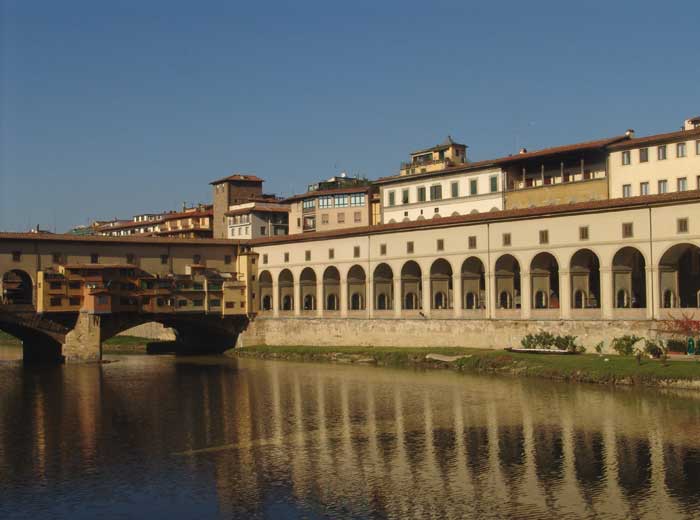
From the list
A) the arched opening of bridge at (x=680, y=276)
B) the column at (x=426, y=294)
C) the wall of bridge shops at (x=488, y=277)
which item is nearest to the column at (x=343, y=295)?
the wall of bridge shops at (x=488, y=277)

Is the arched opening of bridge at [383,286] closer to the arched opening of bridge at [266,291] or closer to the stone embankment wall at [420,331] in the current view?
the stone embankment wall at [420,331]

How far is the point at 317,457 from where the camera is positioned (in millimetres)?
36438

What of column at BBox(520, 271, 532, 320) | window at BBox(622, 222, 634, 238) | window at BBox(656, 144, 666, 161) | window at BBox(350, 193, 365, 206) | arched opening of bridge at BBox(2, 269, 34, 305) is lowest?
column at BBox(520, 271, 532, 320)

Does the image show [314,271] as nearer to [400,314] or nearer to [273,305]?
[273,305]

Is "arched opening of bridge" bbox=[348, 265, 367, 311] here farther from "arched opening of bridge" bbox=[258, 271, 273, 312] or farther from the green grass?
"arched opening of bridge" bbox=[258, 271, 273, 312]

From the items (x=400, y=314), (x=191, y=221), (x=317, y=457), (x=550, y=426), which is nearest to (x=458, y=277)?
(x=400, y=314)

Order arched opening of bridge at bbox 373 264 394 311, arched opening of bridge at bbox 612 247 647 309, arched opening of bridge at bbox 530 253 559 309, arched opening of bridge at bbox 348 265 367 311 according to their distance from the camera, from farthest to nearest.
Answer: arched opening of bridge at bbox 348 265 367 311 → arched opening of bridge at bbox 373 264 394 311 → arched opening of bridge at bbox 530 253 559 309 → arched opening of bridge at bbox 612 247 647 309

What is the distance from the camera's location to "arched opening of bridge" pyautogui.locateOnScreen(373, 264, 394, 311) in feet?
267

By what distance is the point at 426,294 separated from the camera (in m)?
76.2

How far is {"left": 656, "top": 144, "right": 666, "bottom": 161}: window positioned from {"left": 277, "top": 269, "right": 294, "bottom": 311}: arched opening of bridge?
3686 cm

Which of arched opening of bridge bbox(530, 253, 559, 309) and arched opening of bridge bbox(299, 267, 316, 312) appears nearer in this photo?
arched opening of bridge bbox(530, 253, 559, 309)

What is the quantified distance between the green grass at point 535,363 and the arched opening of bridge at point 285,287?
986 centimetres

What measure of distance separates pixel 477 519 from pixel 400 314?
164 feet

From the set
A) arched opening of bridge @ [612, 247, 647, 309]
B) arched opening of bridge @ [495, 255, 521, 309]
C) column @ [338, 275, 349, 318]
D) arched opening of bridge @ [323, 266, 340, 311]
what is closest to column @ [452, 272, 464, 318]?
arched opening of bridge @ [495, 255, 521, 309]
